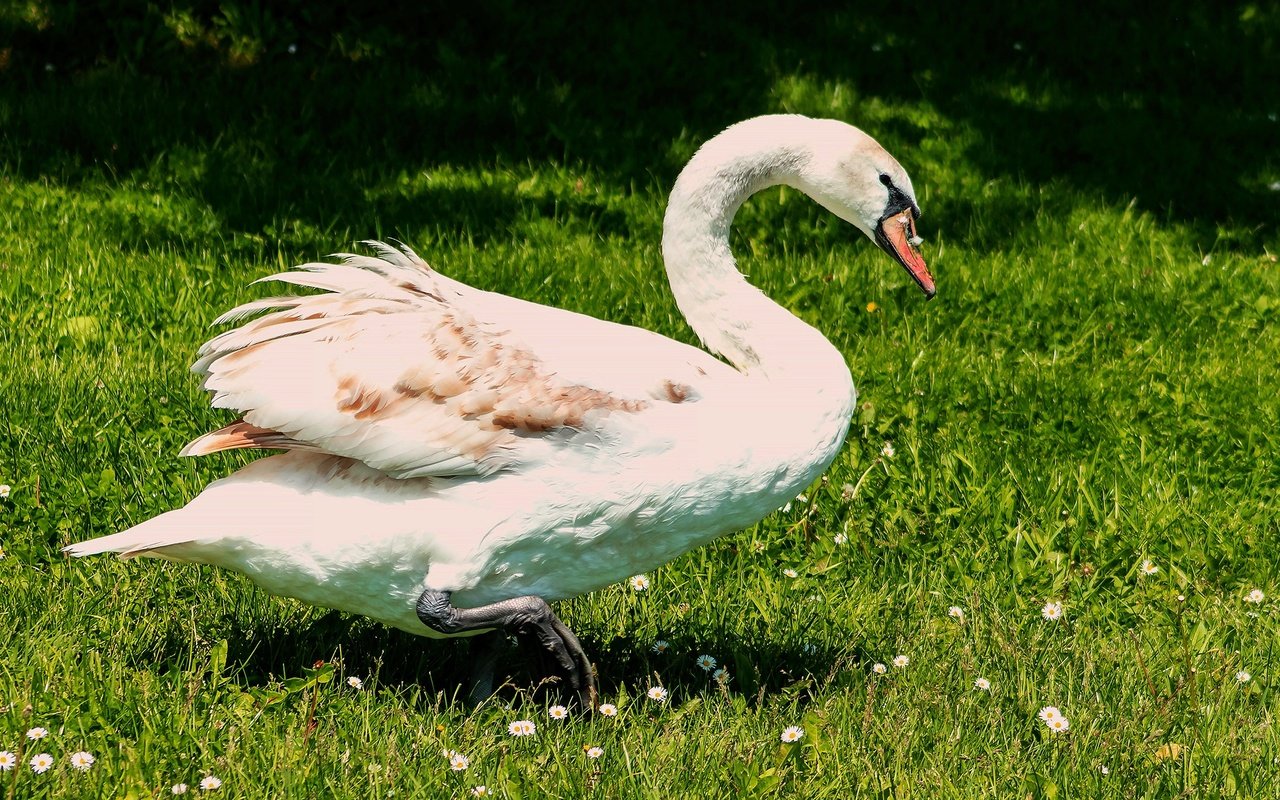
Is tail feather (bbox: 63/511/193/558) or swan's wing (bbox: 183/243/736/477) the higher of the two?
swan's wing (bbox: 183/243/736/477)

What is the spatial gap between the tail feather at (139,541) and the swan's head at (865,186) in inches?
80.2

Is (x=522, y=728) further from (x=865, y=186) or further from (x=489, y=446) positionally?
(x=865, y=186)

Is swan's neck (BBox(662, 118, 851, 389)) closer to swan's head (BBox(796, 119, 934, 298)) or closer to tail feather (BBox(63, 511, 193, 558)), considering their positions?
swan's head (BBox(796, 119, 934, 298))

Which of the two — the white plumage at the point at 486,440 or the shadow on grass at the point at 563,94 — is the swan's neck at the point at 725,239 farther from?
the shadow on grass at the point at 563,94

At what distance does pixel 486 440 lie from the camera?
3910 mm

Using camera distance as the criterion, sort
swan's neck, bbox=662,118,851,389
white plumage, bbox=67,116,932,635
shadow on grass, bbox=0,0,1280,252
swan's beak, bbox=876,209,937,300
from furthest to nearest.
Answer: shadow on grass, bbox=0,0,1280,252, swan's beak, bbox=876,209,937,300, swan's neck, bbox=662,118,851,389, white plumage, bbox=67,116,932,635

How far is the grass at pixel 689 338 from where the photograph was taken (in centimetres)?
399

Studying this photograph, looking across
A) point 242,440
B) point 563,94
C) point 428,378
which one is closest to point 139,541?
point 242,440

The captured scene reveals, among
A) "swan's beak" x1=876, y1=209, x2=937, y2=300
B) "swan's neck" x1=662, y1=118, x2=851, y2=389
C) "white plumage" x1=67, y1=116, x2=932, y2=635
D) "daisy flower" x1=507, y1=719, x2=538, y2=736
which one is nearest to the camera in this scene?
"white plumage" x1=67, y1=116, x2=932, y2=635

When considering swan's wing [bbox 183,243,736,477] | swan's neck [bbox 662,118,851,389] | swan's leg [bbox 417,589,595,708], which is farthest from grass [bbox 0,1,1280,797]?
swan's neck [bbox 662,118,851,389]

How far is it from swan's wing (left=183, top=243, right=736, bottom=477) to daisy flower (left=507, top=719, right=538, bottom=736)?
0.70 m

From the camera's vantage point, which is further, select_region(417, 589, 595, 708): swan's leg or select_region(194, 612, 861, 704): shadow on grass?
select_region(194, 612, 861, 704): shadow on grass

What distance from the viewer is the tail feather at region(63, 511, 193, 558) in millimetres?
4012

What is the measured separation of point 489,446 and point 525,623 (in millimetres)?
496
